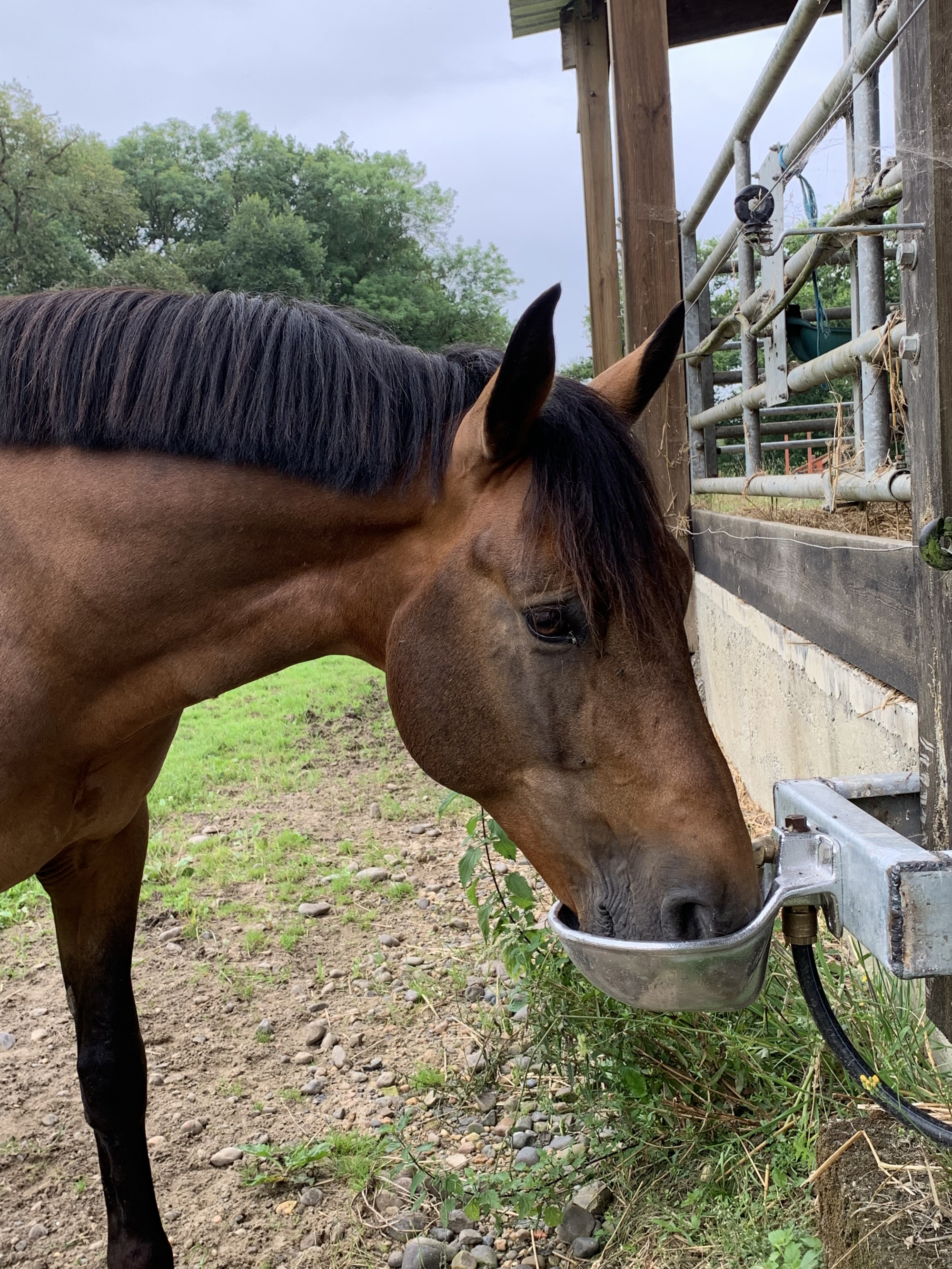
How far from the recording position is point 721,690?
170 inches

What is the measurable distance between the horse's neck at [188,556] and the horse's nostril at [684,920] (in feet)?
2.24

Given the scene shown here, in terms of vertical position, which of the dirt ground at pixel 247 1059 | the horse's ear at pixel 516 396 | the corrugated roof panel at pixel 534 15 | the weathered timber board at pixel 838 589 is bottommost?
the dirt ground at pixel 247 1059

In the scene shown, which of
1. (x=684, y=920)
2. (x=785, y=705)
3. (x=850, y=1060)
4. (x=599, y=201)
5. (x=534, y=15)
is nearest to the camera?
(x=850, y=1060)

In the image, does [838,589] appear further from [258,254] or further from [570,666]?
[258,254]

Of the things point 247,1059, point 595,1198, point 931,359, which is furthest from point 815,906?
point 247,1059

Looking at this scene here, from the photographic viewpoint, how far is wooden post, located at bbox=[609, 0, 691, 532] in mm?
4133

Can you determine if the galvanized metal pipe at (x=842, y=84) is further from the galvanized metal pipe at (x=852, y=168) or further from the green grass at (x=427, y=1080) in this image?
the green grass at (x=427, y=1080)

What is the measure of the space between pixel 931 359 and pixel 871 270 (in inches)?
29.2

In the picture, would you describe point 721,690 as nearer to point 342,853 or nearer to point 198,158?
point 342,853

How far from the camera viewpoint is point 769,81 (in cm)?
298

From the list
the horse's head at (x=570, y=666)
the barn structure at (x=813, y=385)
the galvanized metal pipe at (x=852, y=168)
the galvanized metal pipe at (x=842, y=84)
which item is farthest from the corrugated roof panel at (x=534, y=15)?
the horse's head at (x=570, y=666)

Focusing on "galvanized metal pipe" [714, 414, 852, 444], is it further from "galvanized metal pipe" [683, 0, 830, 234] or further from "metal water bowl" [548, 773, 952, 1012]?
"metal water bowl" [548, 773, 952, 1012]

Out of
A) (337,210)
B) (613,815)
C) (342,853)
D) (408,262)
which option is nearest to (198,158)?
(337,210)

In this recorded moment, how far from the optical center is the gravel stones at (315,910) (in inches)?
146
